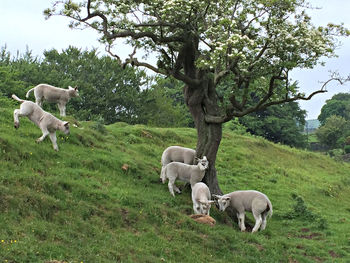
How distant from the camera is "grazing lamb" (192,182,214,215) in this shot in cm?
1744

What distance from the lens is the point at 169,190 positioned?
19125 mm

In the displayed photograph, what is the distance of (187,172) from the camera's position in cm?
1916

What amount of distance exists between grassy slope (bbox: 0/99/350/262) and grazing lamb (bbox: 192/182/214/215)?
405 mm

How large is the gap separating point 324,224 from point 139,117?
136 feet

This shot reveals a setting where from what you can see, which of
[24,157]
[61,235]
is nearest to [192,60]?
[24,157]

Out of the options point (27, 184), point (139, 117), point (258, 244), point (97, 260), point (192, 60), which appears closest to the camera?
point (97, 260)

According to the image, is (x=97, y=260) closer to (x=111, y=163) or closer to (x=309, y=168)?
(x=111, y=163)

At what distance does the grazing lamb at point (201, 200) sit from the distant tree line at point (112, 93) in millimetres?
36561

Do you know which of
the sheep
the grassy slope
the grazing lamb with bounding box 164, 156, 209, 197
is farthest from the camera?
the sheep

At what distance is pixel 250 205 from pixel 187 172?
284 cm

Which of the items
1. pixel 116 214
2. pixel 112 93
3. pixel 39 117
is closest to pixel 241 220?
pixel 116 214

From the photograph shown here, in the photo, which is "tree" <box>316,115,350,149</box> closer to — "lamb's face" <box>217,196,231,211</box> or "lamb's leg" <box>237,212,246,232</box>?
"lamb's leg" <box>237,212,246,232</box>

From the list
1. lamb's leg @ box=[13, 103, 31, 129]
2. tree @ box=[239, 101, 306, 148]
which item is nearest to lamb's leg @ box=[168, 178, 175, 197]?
lamb's leg @ box=[13, 103, 31, 129]

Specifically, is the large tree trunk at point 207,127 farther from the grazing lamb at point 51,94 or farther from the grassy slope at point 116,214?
the grazing lamb at point 51,94
